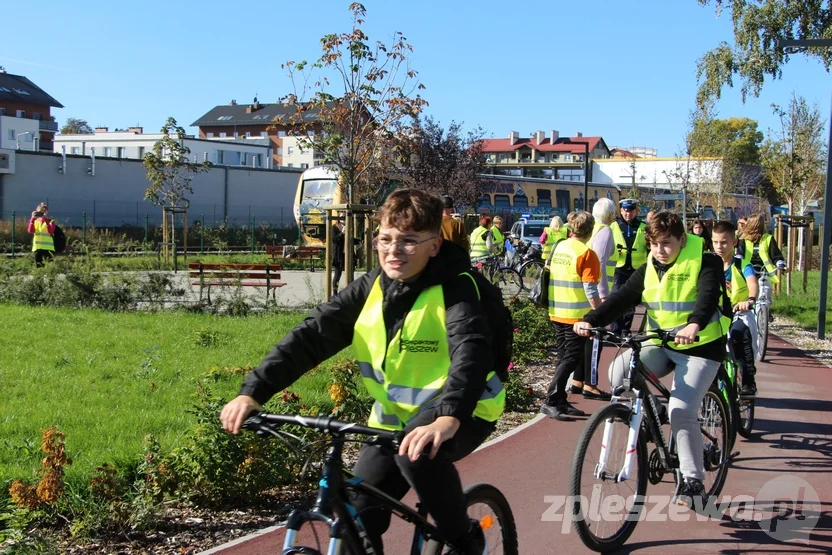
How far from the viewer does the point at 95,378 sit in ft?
29.5

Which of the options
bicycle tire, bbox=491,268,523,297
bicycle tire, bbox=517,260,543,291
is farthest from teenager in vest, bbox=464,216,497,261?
bicycle tire, bbox=517,260,543,291

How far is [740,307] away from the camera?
28.0 ft

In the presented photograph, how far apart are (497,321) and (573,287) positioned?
17.7 feet

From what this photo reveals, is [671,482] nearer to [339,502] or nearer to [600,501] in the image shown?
[600,501]

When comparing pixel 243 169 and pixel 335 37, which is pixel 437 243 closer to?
pixel 335 37

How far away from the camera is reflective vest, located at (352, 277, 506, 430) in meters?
3.28

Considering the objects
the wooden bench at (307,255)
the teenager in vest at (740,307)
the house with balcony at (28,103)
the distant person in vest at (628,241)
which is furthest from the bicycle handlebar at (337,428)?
the house with balcony at (28,103)

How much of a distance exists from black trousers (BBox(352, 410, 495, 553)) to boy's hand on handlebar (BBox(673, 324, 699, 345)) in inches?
89.2

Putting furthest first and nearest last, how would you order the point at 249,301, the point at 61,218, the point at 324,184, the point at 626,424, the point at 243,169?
the point at 243,169, the point at 61,218, the point at 324,184, the point at 249,301, the point at 626,424

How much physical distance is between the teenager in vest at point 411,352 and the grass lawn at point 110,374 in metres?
3.03

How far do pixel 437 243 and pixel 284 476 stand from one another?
3000 millimetres

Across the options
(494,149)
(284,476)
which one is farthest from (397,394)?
(494,149)

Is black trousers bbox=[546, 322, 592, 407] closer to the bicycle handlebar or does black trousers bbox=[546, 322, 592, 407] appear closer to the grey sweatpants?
the grey sweatpants

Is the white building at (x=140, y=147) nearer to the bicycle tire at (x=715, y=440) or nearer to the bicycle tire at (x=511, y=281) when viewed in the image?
the bicycle tire at (x=511, y=281)
